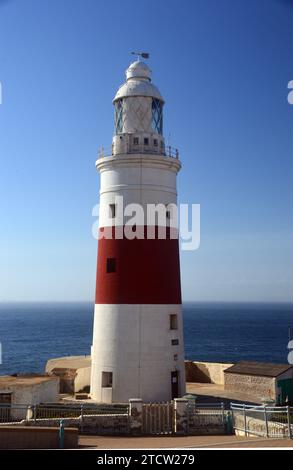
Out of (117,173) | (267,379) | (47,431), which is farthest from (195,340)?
(47,431)

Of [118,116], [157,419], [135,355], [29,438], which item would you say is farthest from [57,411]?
[118,116]

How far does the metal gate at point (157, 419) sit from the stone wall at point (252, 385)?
9.51m

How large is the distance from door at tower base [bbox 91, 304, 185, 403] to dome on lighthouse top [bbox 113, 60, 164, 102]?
367 inches

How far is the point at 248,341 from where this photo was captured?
103m

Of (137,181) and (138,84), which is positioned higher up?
(138,84)

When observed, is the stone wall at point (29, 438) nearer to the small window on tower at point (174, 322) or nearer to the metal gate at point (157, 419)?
the metal gate at point (157, 419)

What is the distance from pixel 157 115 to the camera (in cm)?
2320

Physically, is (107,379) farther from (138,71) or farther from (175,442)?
(138,71)

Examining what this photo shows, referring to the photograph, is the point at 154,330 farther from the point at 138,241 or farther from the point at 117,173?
the point at 117,173

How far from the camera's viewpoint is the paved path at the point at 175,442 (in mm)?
13758

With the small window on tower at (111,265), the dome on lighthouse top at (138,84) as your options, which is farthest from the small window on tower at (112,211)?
the dome on lighthouse top at (138,84)

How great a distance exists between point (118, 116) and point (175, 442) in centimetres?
1443

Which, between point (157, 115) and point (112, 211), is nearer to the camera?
point (112, 211)
